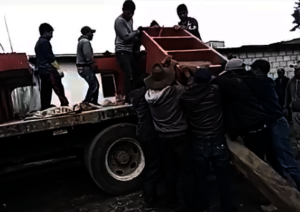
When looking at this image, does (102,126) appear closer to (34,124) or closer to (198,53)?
(34,124)

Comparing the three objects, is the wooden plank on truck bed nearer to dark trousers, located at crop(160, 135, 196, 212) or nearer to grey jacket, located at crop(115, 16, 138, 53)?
dark trousers, located at crop(160, 135, 196, 212)

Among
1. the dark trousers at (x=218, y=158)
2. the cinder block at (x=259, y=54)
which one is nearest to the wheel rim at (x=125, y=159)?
the dark trousers at (x=218, y=158)

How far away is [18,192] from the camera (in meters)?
5.98

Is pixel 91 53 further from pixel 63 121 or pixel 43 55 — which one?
pixel 63 121

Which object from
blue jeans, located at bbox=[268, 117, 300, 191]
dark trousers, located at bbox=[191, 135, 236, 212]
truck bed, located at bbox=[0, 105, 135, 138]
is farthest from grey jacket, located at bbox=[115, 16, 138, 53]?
blue jeans, located at bbox=[268, 117, 300, 191]

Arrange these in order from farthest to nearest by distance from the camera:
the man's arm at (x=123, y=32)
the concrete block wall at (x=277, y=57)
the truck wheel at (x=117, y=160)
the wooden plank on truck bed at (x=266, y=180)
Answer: the concrete block wall at (x=277, y=57) < the man's arm at (x=123, y=32) < the truck wheel at (x=117, y=160) < the wooden plank on truck bed at (x=266, y=180)

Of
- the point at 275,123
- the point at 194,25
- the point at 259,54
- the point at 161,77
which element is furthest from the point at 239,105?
the point at 259,54

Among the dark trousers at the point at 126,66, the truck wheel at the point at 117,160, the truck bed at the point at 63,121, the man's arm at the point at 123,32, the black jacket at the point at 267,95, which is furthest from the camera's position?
the dark trousers at the point at 126,66

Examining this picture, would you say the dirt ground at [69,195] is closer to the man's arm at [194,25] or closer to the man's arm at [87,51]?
the man's arm at [87,51]

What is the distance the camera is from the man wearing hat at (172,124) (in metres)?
4.08

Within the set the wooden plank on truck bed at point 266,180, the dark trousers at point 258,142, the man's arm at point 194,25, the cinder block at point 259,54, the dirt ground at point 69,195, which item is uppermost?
the man's arm at point 194,25

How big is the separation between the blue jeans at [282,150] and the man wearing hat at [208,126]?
69cm

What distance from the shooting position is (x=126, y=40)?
18.1ft

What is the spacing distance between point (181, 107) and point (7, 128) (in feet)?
6.88
